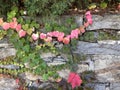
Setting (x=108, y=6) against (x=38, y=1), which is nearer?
(x=38, y=1)

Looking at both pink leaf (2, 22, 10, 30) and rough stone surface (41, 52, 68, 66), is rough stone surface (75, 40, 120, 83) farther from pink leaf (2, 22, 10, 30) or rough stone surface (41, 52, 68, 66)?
pink leaf (2, 22, 10, 30)

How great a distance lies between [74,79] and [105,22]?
0.80 m

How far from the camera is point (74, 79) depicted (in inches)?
167

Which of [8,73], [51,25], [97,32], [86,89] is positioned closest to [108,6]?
[97,32]

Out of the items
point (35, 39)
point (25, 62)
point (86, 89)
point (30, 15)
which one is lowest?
point (86, 89)

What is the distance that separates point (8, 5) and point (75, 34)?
90 cm

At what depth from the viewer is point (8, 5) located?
167 inches

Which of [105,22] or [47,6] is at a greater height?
[47,6]

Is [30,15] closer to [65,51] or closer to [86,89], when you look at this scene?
[65,51]

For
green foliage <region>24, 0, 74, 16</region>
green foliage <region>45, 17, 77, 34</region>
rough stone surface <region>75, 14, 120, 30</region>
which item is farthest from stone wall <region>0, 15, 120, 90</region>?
green foliage <region>24, 0, 74, 16</region>

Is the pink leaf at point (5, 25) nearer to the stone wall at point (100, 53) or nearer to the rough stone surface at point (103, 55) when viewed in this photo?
the stone wall at point (100, 53)

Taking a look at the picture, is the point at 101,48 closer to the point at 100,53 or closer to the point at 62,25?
the point at 100,53

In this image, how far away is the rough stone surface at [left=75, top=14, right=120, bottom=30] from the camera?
422cm

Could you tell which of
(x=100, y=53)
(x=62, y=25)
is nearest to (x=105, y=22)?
(x=100, y=53)
